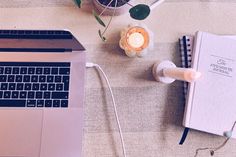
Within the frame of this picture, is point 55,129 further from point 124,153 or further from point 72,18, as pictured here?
point 72,18

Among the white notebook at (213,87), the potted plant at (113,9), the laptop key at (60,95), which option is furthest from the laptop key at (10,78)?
the white notebook at (213,87)

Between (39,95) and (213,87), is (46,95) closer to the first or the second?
(39,95)

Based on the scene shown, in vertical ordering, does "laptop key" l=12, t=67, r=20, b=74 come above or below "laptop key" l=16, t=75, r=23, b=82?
above

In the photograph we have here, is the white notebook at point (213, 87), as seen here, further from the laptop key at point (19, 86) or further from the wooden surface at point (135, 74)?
the laptop key at point (19, 86)

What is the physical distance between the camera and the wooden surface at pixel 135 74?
75 centimetres

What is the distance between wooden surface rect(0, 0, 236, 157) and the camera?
2.46 feet

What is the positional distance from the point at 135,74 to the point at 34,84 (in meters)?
0.24

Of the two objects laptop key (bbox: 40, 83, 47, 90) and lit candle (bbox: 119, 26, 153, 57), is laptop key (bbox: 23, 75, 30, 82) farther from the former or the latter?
lit candle (bbox: 119, 26, 153, 57)

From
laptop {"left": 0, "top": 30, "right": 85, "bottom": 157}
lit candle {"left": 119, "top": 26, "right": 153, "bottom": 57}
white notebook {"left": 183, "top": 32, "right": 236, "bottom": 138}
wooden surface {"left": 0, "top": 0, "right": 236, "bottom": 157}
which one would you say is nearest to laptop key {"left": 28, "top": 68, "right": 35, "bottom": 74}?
laptop {"left": 0, "top": 30, "right": 85, "bottom": 157}

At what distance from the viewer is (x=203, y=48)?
2.52ft

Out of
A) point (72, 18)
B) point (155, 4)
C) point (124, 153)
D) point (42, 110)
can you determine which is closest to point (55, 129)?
point (42, 110)

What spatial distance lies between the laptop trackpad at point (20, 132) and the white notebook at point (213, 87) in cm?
34

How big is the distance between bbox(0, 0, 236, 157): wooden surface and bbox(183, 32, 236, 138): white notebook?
3cm

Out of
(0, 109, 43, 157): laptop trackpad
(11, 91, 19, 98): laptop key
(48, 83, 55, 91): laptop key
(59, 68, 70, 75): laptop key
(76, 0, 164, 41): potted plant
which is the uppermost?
(76, 0, 164, 41): potted plant
